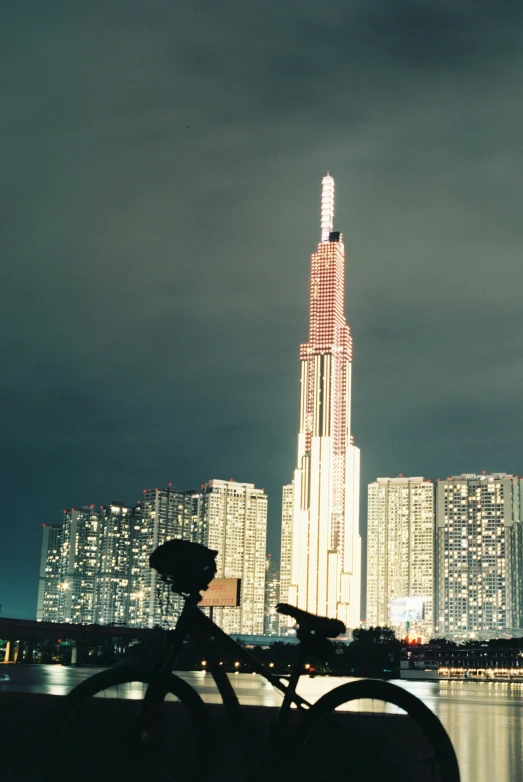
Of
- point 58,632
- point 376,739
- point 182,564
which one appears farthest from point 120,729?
point 58,632

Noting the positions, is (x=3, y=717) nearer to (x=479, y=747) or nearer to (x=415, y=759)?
(x=415, y=759)

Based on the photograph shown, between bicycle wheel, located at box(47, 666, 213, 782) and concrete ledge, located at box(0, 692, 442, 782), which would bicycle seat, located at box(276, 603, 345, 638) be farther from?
bicycle wheel, located at box(47, 666, 213, 782)

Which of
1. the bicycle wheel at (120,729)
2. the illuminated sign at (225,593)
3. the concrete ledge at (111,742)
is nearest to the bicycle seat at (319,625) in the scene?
the concrete ledge at (111,742)

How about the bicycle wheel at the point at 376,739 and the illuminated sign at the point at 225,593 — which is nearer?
the bicycle wheel at the point at 376,739

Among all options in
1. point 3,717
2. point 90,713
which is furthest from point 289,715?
point 3,717

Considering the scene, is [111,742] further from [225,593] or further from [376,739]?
[225,593]

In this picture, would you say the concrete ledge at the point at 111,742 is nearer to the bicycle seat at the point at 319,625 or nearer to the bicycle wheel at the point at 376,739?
the bicycle wheel at the point at 376,739

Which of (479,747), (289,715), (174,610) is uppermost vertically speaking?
(174,610)
